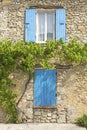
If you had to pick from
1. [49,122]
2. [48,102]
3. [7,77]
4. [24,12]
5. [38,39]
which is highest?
[24,12]

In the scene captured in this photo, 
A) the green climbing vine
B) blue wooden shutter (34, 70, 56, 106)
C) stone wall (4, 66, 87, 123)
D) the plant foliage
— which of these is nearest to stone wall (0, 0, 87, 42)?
the green climbing vine

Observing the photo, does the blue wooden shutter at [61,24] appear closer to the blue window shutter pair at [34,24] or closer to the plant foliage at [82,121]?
the blue window shutter pair at [34,24]

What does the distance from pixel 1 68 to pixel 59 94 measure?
8.53 ft

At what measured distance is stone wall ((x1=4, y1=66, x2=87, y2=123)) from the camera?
498 inches

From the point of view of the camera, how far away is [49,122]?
12609 millimetres

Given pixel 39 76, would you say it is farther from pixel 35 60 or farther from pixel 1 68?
pixel 1 68

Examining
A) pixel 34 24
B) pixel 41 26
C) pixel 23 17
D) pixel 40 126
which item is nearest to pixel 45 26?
pixel 41 26

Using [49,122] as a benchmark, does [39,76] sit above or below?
above

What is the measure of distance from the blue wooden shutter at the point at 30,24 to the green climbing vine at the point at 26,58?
380 millimetres

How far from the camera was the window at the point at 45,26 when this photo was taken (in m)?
13.1

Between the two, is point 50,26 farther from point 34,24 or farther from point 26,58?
point 26,58

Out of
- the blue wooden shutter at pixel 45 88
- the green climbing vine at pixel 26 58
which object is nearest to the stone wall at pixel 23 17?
the green climbing vine at pixel 26 58

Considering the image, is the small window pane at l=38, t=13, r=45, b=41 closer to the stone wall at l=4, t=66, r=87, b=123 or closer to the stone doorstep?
the stone wall at l=4, t=66, r=87, b=123

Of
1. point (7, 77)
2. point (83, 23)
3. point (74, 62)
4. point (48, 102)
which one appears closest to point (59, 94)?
point (48, 102)
